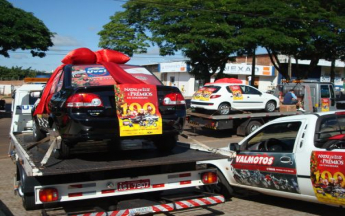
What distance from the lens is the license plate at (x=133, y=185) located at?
4844 mm

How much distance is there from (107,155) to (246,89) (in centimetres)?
1213

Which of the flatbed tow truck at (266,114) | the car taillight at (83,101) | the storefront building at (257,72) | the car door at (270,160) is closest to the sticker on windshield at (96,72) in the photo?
the car taillight at (83,101)

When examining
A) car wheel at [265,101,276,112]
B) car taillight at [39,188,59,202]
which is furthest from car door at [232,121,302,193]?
car wheel at [265,101,276,112]

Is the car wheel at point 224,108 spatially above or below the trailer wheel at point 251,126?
above

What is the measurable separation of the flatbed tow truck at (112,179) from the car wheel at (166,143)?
9 centimetres

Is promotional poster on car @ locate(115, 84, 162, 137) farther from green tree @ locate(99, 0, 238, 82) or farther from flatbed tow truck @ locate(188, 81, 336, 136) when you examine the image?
green tree @ locate(99, 0, 238, 82)

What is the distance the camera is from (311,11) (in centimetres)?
2205

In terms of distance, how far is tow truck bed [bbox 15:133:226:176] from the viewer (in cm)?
444

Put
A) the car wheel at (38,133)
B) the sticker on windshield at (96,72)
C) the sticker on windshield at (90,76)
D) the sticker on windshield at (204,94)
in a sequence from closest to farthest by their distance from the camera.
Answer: the sticker on windshield at (90,76) → the sticker on windshield at (96,72) → the car wheel at (38,133) → the sticker on windshield at (204,94)

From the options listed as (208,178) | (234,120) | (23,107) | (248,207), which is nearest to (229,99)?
(234,120)

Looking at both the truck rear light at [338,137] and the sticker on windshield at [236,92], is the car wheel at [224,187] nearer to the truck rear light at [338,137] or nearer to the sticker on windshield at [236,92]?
the truck rear light at [338,137]

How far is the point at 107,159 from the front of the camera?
5109 millimetres

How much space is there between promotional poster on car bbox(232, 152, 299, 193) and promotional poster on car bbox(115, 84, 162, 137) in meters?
1.90

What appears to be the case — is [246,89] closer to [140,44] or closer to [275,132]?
[140,44]
